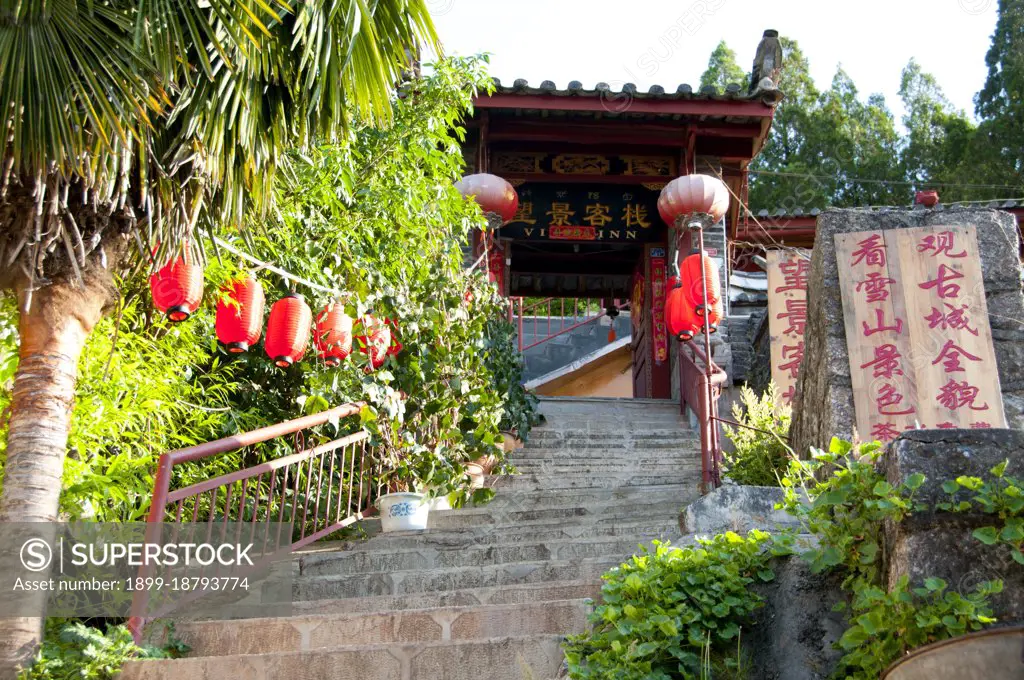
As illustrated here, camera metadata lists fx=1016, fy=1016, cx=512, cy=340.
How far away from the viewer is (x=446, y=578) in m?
4.68

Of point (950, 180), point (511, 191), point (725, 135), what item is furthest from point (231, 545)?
→ point (950, 180)

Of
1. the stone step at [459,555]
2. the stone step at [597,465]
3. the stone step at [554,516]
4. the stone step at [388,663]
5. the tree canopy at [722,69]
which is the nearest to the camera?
the stone step at [388,663]

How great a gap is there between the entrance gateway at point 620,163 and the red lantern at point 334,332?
4.42 metres

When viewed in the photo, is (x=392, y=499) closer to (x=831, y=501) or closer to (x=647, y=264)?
(x=831, y=501)

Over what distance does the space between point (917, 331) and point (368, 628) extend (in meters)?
3.57

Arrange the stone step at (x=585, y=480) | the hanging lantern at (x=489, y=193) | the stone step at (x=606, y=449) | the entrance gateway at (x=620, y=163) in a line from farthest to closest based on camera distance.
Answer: the entrance gateway at (x=620, y=163)
the hanging lantern at (x=489, y=193)
the stone step at (x=606, y=449)
the stone step at (x=585, y=480)

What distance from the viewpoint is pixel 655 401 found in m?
10.1

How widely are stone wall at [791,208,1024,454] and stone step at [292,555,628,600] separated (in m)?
1.73

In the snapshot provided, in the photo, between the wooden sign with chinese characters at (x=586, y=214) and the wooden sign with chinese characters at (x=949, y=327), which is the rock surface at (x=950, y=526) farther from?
the wooden sign with chinese characters at (x=586, y=214)

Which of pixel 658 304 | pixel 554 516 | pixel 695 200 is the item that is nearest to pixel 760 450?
pixel 554 516

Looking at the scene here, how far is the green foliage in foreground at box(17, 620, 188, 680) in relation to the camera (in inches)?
133

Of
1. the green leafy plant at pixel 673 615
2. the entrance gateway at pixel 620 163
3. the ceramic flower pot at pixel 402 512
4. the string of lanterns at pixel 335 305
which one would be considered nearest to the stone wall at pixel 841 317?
the string of lanterns at pixel 335 305

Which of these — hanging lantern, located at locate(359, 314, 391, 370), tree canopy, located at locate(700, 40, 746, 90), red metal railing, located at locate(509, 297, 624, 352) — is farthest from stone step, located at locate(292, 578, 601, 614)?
tree canopy, located at locate(700, 40, 746, 90)

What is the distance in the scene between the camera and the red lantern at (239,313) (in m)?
5.16
